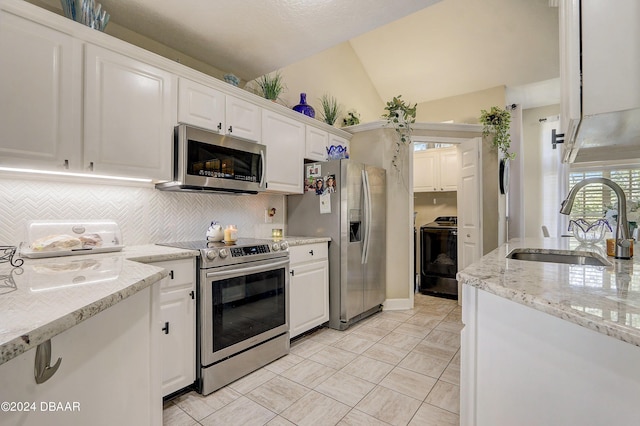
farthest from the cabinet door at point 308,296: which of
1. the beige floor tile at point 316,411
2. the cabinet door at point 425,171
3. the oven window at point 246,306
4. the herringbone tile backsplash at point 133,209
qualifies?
the cabinet door at point 425,171

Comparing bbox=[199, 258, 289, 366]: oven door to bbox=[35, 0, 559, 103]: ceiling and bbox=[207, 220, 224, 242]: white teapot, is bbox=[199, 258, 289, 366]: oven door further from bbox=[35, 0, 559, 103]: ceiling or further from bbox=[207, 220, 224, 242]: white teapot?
bbox=[35, 0, 559, 103]: ceiling

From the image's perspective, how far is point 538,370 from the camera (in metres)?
0.81

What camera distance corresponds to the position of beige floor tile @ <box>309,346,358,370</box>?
2279mm

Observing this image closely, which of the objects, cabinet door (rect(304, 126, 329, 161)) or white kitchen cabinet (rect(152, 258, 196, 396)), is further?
cabinet door (rect(304, 126, 329, 161))

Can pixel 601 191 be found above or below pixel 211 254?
above

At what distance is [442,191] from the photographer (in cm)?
488

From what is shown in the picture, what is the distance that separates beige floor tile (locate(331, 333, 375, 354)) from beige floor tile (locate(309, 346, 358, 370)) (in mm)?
68

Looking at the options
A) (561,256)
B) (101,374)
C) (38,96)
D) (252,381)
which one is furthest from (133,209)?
(561,256)

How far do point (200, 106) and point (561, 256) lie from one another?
2.68 metres

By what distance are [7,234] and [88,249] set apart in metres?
0.42

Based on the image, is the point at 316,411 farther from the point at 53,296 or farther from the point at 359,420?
the point at 53,296

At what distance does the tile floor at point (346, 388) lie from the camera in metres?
1.67

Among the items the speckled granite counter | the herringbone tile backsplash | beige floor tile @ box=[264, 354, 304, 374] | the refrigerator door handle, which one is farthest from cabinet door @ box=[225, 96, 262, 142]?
beige floor tile @ box=[264, 354, 304, 374]

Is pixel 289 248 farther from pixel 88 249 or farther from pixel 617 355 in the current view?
pixel 617 355
